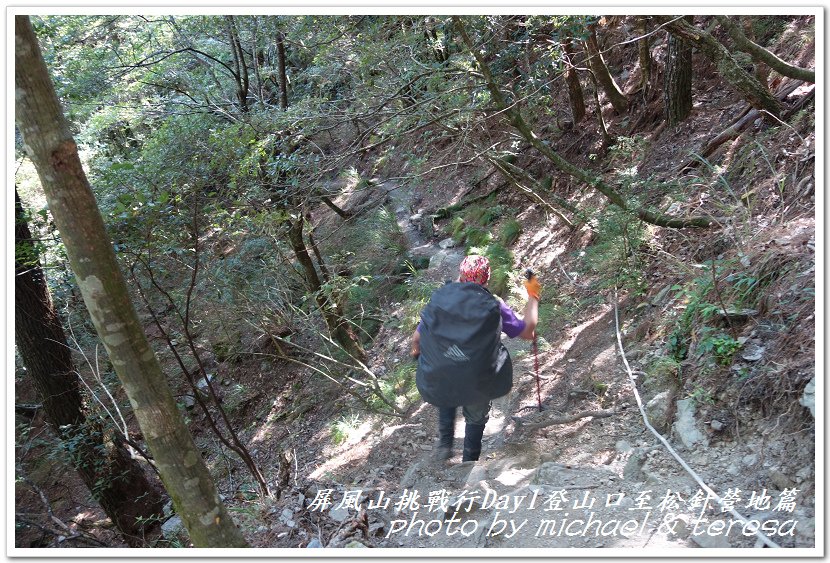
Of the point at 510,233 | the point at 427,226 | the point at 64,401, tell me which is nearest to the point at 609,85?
the point at 510,233

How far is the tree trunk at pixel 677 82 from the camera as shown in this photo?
A: 24.3ft

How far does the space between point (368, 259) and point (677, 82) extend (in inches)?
251

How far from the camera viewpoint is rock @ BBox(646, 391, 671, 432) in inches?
160

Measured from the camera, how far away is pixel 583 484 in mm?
3754

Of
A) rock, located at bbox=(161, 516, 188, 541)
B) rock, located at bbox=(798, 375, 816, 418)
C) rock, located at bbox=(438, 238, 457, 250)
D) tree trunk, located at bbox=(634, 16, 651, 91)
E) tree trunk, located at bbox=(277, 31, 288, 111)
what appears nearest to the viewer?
rock, located at bbox=(798, 375, 816, 418)

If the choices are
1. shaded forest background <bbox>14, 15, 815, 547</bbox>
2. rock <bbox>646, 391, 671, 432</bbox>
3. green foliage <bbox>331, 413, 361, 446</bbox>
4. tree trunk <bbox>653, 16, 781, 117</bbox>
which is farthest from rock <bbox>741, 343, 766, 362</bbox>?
green foliage <bbox>331, 413, 361, 446</bbox>

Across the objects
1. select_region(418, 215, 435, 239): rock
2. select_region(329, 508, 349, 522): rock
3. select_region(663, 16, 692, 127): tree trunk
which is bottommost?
select_region(329, 508, 349, 522): rock

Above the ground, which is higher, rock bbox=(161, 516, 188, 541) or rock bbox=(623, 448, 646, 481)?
rock bbox=(623, 448, 646, 481)

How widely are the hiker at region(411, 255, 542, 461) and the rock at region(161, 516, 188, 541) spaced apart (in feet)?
9.97

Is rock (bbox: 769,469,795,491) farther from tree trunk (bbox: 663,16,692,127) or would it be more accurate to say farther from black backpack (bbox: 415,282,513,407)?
tree trunk (bbox: 663,16,692,127)

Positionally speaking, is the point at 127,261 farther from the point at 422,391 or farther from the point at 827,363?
the point at 827,363

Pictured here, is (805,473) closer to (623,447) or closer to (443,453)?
(623,447)

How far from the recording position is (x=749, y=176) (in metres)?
5.59

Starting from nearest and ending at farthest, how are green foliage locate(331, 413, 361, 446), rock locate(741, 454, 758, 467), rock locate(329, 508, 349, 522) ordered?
rock locate(741, 454, 758, 467) < rock locate(329, 508, 349, 522) < green foliage locate(331, 413, 361, 446)
